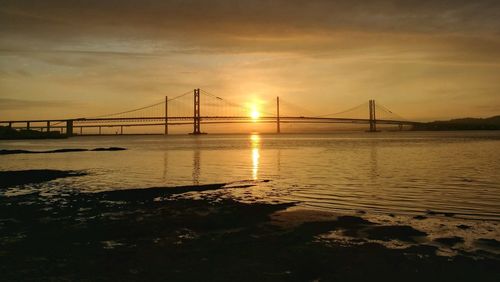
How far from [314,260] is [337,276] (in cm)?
73

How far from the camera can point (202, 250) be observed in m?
Answer: 7.43

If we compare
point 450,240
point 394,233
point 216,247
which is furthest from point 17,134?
point 450,240

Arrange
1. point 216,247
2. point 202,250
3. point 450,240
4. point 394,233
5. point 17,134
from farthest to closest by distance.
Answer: point 17,134 < point 394,233 < point 450,240 < point 216,247 < point 202,250

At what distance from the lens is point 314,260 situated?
6809 mm

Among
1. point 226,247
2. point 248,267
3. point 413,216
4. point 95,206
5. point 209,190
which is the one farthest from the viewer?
point 209,190

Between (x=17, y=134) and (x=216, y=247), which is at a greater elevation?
(x=17, y=134)

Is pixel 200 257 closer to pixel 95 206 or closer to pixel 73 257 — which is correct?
pixel 73 257

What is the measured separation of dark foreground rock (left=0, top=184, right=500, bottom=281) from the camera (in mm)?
6215

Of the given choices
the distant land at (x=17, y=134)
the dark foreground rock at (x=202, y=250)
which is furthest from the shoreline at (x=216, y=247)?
the distant land at (x=17, y=134)

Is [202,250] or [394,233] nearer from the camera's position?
[202,250]

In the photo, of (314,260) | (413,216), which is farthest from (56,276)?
(413,216)

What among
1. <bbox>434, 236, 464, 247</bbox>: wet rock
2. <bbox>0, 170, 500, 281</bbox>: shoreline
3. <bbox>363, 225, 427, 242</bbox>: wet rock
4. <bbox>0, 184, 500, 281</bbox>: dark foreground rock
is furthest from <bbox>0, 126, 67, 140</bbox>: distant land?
<bbox>434, 236, 464, 247</bbox>: wet rock

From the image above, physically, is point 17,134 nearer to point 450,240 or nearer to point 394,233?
point 394,233

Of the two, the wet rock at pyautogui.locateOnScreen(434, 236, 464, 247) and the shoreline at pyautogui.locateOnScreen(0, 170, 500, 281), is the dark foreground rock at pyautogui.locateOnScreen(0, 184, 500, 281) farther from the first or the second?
the wet rock at pyautogui.locateOnScreen(434, 236, 464, 247)
